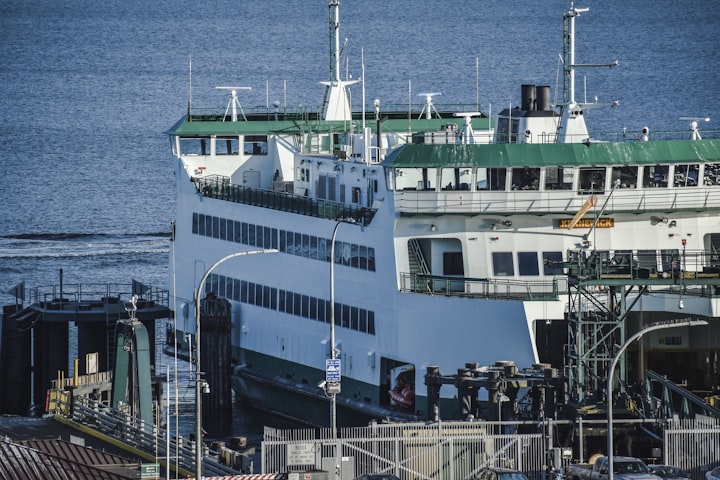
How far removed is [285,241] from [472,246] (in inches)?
345

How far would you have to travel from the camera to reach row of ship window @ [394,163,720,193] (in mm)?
59438

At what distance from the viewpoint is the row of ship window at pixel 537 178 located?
2340 inches

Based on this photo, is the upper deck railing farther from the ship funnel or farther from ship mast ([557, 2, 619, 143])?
the ship funnel

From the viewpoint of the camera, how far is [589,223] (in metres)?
59.4

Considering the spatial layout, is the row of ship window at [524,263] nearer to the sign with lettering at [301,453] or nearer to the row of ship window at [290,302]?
the row of ship window at [290,302]

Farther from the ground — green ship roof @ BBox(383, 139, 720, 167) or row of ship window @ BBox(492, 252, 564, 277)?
green ship roof @ BBox(383, 139, 720, 167)

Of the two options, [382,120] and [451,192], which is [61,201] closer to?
[382,120]

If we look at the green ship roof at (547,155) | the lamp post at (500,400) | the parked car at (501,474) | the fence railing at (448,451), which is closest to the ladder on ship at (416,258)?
the green ship roof at (547,155)

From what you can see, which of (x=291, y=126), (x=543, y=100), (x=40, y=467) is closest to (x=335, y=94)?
(x=291, y=126)

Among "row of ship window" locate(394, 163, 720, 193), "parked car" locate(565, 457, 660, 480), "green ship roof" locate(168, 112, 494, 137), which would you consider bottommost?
"parked car" locate(565, 457, 660, 480)

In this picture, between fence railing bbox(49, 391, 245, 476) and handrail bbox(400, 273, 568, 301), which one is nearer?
fence railing bbox(49, 391, 245, 476)

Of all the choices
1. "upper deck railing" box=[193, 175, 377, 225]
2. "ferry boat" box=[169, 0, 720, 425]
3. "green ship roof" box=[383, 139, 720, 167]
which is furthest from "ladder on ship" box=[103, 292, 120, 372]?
"green ship roof" box=[383, 139, 720, 167]

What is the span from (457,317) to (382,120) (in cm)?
1576

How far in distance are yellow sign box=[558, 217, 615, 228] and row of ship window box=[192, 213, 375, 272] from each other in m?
5.42
